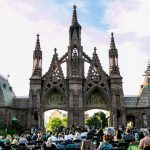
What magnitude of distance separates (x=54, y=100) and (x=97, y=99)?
295 inches

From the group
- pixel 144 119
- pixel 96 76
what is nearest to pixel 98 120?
pixel 144 119

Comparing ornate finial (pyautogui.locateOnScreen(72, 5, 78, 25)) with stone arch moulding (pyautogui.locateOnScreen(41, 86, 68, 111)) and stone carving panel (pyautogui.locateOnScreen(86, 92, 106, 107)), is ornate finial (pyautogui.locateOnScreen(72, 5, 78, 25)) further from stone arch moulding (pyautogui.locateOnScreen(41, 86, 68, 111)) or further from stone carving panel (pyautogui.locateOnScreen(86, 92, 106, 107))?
stone carving panel (pyautogui.locateOnScreen(86, 92, 106, 107))

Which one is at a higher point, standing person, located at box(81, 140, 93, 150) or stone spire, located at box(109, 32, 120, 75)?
stone spire, located at box(109, 32, 120, 75)

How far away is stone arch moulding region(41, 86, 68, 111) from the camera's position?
55.7 metres

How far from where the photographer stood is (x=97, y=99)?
56.7 m

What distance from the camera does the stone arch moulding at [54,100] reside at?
183ft

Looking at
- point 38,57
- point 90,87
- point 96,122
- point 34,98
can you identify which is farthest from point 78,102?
point 96,122

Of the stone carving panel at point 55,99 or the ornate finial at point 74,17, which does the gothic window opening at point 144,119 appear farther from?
the ornate finial at point 74,17

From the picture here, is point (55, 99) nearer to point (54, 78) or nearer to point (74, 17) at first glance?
point (54, 78)

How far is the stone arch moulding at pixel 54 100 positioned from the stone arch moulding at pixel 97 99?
3.77m

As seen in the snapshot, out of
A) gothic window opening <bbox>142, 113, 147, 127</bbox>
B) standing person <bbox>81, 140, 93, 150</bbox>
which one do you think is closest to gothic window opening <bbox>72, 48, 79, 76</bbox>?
gothic window opening <bbox>142, 113, 147, 127</bbox>

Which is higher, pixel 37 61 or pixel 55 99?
pixel 37 61

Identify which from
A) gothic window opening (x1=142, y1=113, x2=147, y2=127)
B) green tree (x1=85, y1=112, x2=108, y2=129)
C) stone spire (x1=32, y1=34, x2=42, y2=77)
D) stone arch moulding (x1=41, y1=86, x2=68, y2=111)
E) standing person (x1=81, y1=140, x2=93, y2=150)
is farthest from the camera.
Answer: green tree (x1=85, y1=112, x2=108, y2=129)

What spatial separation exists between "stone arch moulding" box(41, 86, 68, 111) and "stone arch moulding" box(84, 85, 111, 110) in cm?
377
